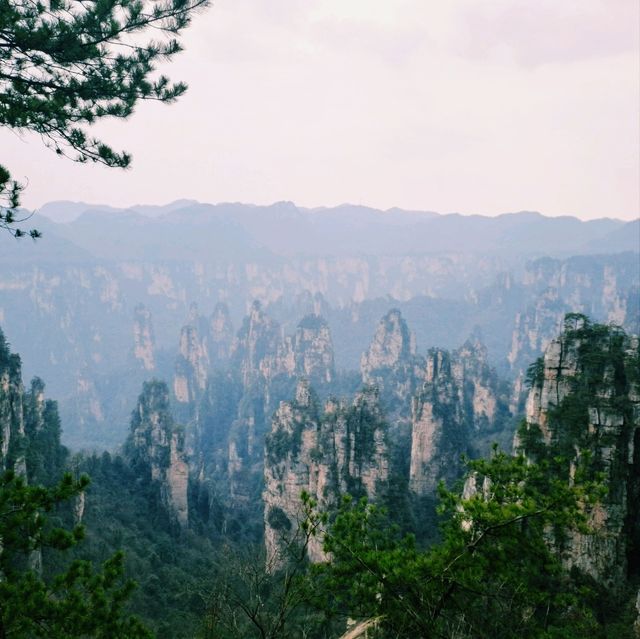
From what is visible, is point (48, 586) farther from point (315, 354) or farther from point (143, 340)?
point (143, 340)

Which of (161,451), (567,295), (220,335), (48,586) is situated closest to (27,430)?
(161,451)

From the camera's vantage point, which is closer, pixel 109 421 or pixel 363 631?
pixel 363 631

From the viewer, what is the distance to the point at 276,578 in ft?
96.8

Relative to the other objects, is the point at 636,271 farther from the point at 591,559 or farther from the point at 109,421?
the point at 591,559

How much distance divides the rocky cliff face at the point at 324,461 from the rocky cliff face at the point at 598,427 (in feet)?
47.9

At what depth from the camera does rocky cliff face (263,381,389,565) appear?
36.5 metres

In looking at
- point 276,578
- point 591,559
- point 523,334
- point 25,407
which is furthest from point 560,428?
point 523,334

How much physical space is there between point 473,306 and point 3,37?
561ft

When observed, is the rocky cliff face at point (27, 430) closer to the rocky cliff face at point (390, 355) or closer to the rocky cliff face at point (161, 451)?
the rocky cliff face at point (161, 451)

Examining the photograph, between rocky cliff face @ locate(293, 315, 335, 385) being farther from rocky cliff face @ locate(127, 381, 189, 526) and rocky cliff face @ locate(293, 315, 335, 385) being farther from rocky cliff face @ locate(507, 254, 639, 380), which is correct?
rocky cliff face @ locate(127, 381, 189, 526)

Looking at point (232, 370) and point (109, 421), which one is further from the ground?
point (232, 370)

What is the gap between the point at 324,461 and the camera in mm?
37438

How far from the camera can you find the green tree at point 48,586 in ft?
22.4

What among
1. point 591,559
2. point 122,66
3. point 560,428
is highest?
point 122,66
